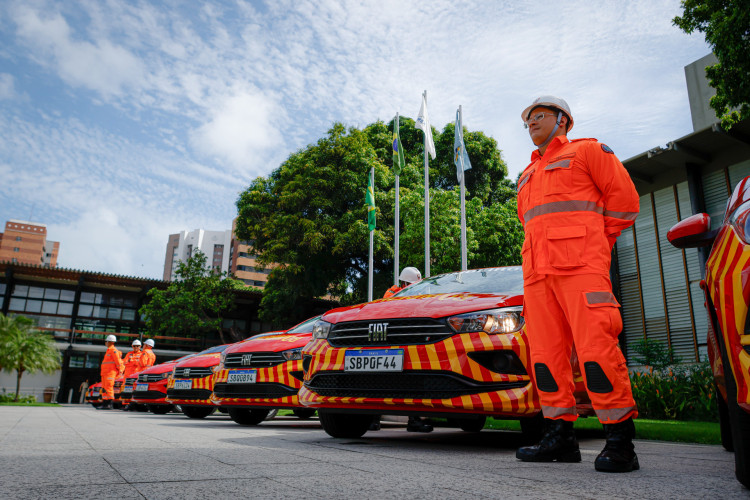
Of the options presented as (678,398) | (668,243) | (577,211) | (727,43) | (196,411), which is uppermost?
(727,43)

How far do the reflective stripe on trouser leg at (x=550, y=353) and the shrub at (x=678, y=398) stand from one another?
5906 millimetres

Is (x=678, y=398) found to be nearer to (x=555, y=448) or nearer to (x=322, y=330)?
(x=555, y=448)

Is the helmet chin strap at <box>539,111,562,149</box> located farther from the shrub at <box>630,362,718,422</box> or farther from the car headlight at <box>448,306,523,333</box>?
the shrub at <box>630,362,718,422</box>

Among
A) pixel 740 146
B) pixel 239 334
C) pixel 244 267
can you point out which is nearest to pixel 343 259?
pixel 239 334

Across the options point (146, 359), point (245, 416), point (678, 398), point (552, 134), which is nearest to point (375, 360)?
point (552, 134)

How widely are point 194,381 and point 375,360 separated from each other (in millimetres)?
5551

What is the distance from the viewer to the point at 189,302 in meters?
28.0

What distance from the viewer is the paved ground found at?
211cm

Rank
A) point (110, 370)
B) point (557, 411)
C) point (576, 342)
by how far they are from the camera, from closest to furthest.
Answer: point (576, 342) < point (557, 411) < point (110, 370)

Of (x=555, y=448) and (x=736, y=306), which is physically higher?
(x=736, y=306)

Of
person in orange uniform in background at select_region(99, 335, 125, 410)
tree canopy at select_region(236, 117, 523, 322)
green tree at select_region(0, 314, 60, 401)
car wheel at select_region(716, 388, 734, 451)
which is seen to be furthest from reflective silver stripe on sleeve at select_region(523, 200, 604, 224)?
green tree at select_region(0, 314, 60, 401)

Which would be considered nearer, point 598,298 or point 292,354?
point 598,298

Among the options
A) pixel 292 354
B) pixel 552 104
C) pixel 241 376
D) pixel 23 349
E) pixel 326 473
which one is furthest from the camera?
pixel 23 349

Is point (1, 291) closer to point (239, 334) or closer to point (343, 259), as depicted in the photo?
point (239, 334)
